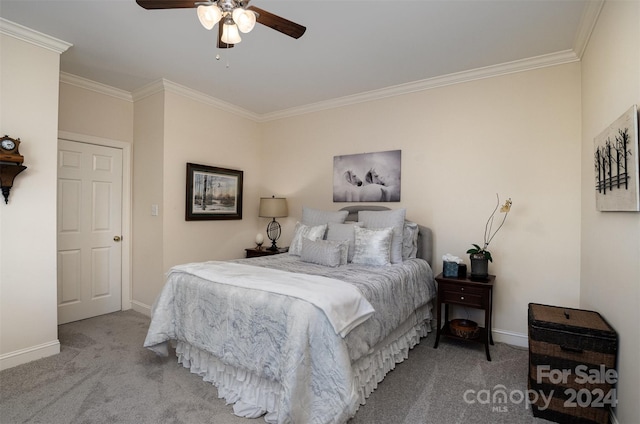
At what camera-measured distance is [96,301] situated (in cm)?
377

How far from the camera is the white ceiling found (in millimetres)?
2285

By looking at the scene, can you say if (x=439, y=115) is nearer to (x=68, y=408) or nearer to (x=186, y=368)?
(x=186, y=368)

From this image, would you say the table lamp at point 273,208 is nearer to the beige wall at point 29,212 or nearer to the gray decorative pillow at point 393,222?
the gray decorative pillow at point 393,222

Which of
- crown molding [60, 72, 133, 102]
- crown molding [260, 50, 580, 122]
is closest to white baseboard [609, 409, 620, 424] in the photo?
crown molding [260, 50, 580, 122]

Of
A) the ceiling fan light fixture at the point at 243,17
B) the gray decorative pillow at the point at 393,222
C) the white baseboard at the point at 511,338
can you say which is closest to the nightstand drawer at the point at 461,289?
Answer: the gray decorative pillow at the point at 393,222

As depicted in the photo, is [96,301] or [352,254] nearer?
[352,254]

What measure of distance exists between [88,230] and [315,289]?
10.5 feet

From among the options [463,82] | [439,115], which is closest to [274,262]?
[439,115]

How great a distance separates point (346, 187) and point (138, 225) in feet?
8.74

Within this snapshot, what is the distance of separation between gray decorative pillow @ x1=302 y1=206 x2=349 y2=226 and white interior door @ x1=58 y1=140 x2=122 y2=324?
2373 millimetres

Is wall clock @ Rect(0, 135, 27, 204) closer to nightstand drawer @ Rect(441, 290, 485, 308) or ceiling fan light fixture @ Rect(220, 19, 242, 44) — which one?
ceiling fan light fixture @ Rect(220, 19, 242, 44)

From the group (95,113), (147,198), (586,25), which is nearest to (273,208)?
(147,198)

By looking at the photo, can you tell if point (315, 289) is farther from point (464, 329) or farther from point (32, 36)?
point (32, 36)

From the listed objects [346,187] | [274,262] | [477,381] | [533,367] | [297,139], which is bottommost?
[477,381]
